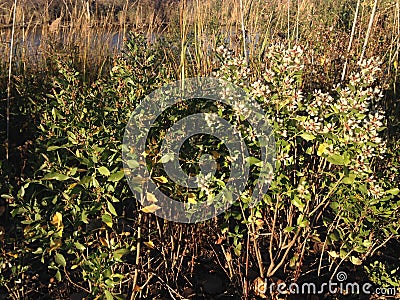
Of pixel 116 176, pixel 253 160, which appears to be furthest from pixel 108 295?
pixel 253 160

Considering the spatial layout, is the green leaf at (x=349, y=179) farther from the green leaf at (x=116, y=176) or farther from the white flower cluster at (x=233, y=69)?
the green leaf at (x=116, y=176)

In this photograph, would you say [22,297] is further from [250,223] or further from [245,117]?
[245,117]

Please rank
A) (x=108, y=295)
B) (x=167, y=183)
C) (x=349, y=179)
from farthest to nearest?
(x=167, y=183) < (x=349, y=179) < (x=108, y=295)

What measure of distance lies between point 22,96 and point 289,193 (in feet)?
4.71

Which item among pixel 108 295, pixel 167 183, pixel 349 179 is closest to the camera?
pixel 108 295

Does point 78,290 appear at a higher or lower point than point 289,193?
lower

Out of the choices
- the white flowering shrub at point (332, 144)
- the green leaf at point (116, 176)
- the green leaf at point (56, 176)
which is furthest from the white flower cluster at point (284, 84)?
the green leaf at point (56, 176)

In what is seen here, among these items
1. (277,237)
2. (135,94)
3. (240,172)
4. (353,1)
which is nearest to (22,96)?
(135,94)

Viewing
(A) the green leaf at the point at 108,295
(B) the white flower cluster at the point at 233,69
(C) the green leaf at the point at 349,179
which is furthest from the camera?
(B) the white flower cluster at the point at 233,69

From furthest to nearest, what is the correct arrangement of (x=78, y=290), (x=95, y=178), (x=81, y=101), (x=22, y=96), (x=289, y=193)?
1. (x=22, y=96)
2. (x=78, y=290)
3. (x=81, y=101)
4. (x=289, y=193)
5. (x=95, y=178)

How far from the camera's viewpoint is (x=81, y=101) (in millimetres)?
1434

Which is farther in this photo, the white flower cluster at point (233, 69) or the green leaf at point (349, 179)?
the white flower cluster at point (233, 69)

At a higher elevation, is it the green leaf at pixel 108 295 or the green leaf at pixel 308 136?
the green leaf at pixel 308 136

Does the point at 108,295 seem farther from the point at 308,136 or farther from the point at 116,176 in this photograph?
the point at 308,136
